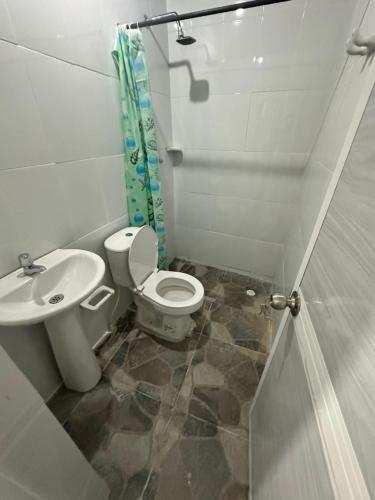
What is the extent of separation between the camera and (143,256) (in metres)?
1.50

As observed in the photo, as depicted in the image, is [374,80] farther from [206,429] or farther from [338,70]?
[206,429]

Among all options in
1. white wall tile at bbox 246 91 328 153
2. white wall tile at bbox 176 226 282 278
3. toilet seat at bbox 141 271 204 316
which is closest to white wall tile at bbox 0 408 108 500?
toilet seat at bbox 141 271 204 316

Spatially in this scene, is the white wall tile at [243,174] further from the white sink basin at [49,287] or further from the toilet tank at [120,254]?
the white sink basin at [49,287]

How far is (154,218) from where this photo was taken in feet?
5.54

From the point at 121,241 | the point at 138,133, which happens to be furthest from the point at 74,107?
the point at 121,241

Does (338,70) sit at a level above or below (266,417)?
above

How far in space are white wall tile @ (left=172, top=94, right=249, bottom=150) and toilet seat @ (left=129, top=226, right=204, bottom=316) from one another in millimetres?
931

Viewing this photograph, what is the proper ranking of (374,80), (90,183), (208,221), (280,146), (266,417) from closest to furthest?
(374,80), (266,417), (90,183), (280,146), (208,221)

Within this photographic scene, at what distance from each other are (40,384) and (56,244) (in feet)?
2.52

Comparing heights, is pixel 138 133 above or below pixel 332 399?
above

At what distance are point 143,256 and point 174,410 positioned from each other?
942 mm

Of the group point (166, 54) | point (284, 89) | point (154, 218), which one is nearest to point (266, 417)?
point (154, 218)

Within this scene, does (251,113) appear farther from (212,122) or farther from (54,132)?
(54,132)

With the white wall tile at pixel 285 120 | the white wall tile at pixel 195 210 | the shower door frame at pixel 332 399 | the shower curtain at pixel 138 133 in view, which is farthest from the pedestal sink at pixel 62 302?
the white wall tile at pixel 285 120
